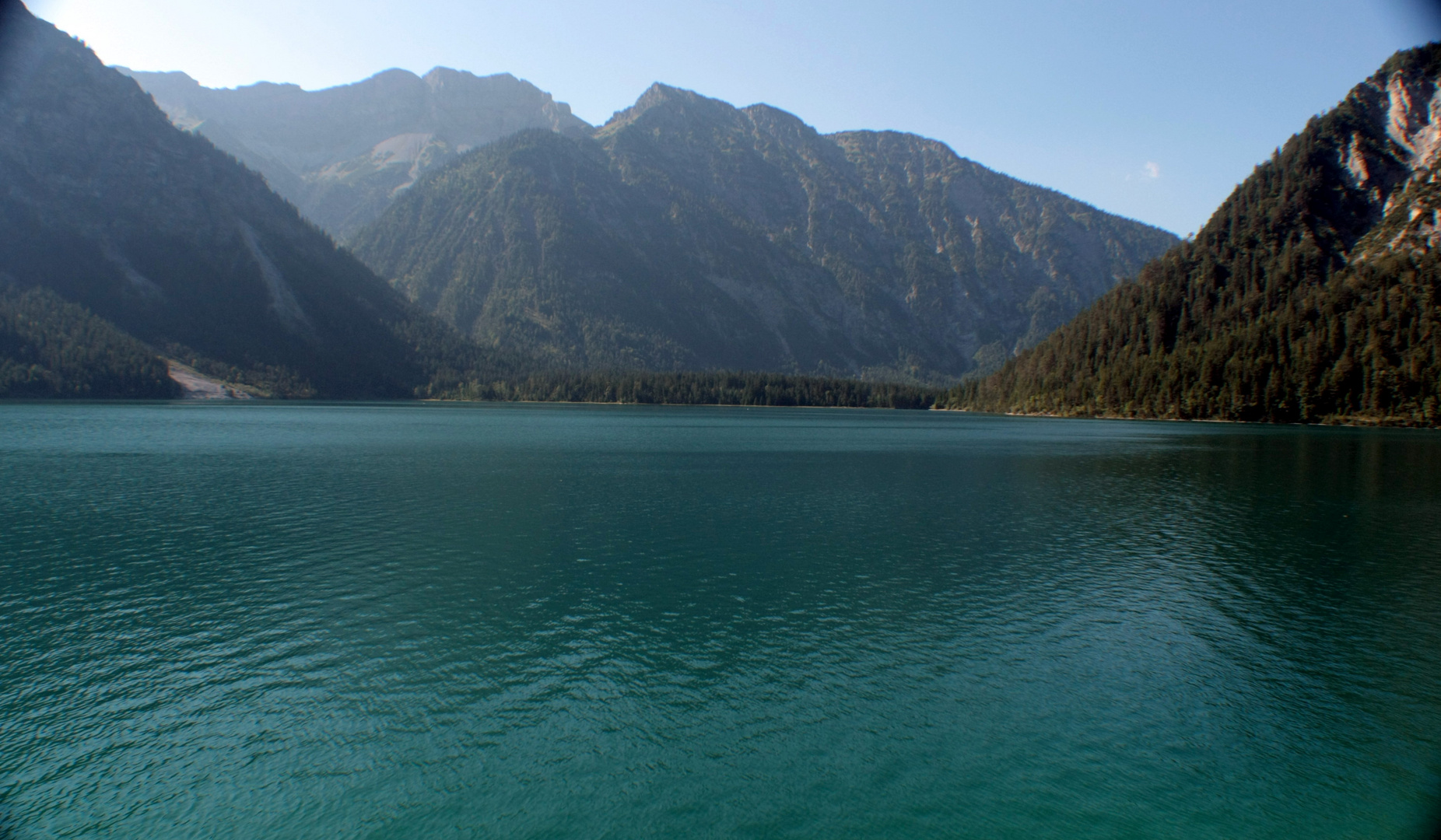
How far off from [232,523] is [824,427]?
130564mm

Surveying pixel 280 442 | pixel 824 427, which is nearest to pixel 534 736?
pixel 280 442

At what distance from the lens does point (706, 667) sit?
76.5 ft

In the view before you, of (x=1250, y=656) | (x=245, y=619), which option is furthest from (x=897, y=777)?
(x=245, y=619)

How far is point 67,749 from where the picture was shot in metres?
17.5

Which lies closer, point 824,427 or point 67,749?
point 67,749

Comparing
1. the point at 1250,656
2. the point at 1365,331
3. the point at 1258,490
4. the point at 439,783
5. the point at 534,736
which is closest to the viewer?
the point at 439,783

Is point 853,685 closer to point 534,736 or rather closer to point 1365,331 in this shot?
point 534,736

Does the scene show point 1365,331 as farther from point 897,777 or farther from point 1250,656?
point 897,777

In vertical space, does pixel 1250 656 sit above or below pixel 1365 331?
below

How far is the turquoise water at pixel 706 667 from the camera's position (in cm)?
1606

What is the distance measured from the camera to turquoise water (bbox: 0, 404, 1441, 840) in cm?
1606

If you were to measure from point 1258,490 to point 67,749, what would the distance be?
77640 mm

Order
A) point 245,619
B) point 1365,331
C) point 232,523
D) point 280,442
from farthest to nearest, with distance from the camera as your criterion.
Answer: point 1365,331
point 280,442
point 232,523
point 245,619

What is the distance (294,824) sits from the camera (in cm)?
1503
